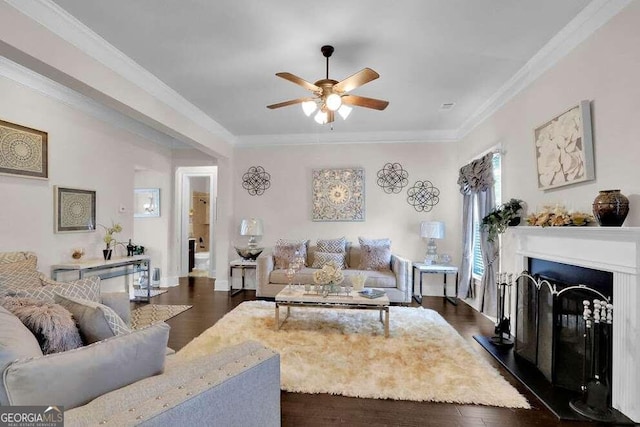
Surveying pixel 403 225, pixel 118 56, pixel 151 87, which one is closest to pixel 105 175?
pixel 151 87

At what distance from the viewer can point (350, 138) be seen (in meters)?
5.58

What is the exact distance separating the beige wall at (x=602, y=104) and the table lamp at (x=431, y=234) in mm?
1737

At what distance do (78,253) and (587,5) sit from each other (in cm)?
576

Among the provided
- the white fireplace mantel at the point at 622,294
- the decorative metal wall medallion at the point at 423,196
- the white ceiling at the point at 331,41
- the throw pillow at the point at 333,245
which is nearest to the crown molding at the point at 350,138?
the decorative metal wall medallion at the point at 423,196

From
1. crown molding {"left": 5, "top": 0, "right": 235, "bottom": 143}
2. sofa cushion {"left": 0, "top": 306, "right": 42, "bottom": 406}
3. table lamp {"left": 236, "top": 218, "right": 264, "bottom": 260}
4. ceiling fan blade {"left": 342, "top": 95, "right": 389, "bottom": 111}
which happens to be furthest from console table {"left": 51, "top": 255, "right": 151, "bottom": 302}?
ceiling fan blade {"left": 342, "top": 95, "right": 389, "bottom": 111}

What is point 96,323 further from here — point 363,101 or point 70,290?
point 363,101

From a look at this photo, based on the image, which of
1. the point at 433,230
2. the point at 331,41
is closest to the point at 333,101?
the point at 331,41

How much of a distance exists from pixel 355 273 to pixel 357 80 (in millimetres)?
2872

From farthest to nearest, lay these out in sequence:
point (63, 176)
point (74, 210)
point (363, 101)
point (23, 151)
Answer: point (74, 210), point (63, 176), point (23, 151), point (363, 101)

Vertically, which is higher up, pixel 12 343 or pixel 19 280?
pixel 12 343

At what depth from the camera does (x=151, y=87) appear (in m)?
3.47

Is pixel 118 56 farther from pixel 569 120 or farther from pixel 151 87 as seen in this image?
pixel 569 120

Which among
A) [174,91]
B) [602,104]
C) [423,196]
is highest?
[174,91]

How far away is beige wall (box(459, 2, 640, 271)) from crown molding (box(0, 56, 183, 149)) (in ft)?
17.5
